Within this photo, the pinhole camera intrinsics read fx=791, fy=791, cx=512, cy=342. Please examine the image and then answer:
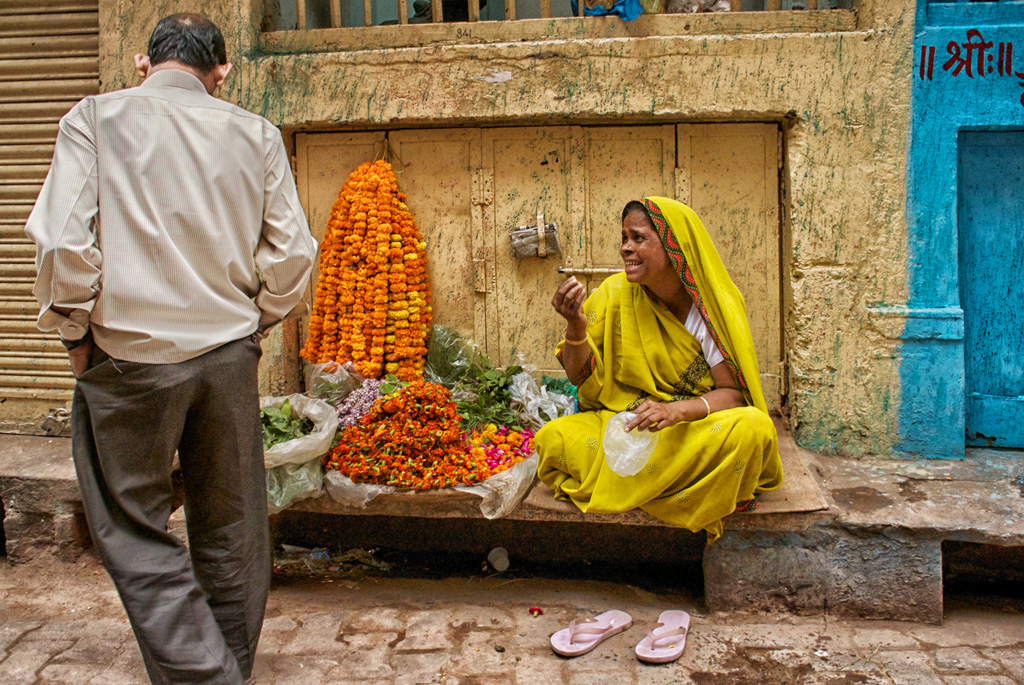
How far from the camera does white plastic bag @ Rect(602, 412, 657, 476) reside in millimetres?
2988

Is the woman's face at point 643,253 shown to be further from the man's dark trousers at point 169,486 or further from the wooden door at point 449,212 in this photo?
the man's dark trousers at point 169,486

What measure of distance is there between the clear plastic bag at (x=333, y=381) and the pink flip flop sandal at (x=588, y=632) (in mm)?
1665

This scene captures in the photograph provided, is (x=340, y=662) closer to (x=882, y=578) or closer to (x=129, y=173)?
(x=129, y=173)

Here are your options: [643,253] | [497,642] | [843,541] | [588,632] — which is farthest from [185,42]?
[843,541]

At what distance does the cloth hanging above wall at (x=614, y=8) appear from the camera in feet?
13.1

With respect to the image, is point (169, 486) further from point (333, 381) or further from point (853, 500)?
point (853, 500)

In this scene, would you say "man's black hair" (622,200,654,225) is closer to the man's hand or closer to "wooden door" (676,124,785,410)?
"wooden door" (676,124,785,410)

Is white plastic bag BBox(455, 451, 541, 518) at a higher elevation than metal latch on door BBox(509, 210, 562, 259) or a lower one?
lower

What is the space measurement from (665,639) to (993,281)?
2.52m

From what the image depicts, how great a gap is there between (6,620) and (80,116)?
2.28m

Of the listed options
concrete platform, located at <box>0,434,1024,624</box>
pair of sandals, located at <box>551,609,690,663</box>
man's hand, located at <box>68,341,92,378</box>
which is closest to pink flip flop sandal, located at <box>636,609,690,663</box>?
pair of sandals, located at <box>551,609,690,663</box>

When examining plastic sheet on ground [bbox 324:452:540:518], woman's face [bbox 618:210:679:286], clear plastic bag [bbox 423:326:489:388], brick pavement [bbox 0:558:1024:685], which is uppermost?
woman's face [bbox 618:210:679:286]

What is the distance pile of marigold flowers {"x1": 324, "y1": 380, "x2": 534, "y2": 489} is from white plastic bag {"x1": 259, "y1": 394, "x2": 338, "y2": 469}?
79 millimetres

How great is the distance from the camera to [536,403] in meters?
3.97
